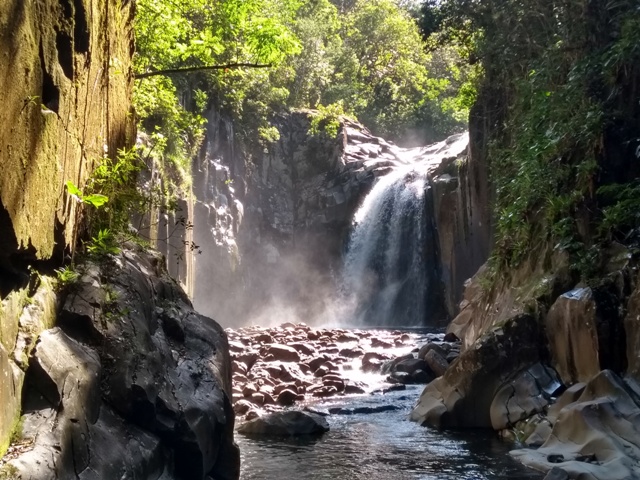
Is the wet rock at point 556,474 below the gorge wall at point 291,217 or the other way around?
below

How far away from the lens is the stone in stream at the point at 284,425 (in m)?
9.17

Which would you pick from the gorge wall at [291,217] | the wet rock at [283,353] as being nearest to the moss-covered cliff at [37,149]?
the wet rock at [283,353]

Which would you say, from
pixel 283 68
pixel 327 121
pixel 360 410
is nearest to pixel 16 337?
pixel 360 410

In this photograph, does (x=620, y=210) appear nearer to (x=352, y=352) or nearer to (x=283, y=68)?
(x=352, y=352)

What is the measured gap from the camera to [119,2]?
7383 mm

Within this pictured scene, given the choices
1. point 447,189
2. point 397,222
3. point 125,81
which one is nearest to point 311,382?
point 125,81

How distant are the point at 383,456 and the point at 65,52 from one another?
537cm

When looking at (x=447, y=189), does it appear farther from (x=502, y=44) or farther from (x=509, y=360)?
(x=509, y=360)

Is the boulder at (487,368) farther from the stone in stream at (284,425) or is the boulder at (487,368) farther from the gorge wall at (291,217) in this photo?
the gorge wall at (291,217)

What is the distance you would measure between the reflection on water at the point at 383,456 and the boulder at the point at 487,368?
1.04 feet

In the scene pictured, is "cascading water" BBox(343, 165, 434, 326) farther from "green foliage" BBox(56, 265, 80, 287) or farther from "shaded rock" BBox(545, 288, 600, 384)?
"green foliage" BBox(56, 265, 80, 287)

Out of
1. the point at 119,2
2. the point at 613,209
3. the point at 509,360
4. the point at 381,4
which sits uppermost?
the point at 381,4

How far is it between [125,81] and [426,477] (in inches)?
199

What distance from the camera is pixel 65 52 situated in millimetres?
5285
